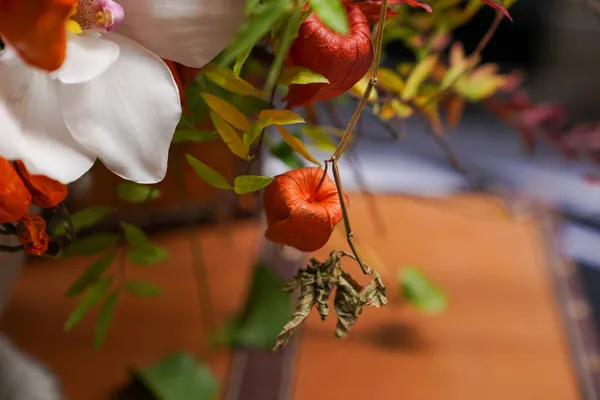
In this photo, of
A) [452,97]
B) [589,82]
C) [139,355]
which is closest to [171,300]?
[139,355]

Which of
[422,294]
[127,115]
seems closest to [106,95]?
[127,115]

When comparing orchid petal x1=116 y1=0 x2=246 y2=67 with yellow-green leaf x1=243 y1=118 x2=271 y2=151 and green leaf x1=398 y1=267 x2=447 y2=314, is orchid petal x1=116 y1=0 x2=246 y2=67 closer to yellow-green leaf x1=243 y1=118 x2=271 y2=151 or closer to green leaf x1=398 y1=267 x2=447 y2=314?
yellow-green leaf x1=243 y1=118 x2=271 y2=151

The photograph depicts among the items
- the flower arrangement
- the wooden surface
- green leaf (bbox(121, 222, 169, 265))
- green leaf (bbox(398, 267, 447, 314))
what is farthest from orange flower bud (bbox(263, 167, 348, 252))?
green leaf (bbox(398, 267, 447, 314))

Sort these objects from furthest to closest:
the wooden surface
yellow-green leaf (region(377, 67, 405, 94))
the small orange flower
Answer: the wooden surface < yellow-green leaf (region(377, 67, 405, 94)) < the small orange flower

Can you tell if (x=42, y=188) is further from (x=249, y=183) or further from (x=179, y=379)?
(x=179, y=379)

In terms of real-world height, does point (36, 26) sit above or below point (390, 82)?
below

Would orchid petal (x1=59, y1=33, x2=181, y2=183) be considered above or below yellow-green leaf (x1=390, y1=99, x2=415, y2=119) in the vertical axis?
below

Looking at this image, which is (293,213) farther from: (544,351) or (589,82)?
(589,82)

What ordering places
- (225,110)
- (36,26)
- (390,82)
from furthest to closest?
(390,82), (225,110), (36,26)
